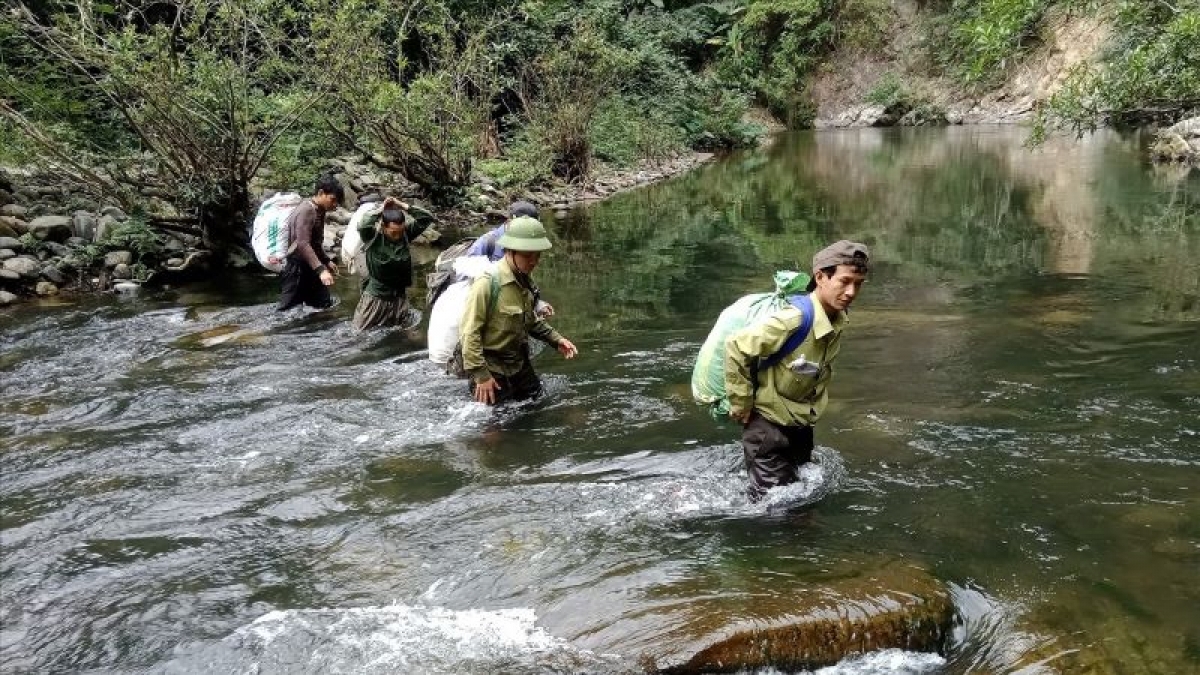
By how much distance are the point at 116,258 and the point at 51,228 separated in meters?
0.95

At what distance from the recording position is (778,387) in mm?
4539

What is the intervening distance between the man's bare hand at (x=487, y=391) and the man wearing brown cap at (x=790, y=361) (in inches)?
86.5

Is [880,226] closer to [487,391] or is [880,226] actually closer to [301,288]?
[301,288]

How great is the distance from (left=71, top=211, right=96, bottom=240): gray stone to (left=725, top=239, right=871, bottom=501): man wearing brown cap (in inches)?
441

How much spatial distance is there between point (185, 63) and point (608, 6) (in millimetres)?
19991

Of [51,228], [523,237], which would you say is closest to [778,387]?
[523,237]

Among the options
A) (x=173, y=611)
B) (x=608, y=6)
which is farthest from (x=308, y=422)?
(x=608, y=6)

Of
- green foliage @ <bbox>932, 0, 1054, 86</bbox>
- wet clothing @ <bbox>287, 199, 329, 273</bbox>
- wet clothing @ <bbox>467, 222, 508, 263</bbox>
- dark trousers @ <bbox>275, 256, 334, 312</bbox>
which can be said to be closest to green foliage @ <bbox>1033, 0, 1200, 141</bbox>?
green foliage @ <bbox>932, 0, 1054, 86</bbox>

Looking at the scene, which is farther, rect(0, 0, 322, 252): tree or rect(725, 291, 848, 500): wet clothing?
rect(0, 0, 322, 252): tree

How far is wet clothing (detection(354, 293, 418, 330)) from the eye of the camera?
8977 mm

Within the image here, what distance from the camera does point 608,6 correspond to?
96.0 feet

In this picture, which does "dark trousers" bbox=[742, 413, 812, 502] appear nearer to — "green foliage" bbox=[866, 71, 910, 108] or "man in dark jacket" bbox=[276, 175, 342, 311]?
"man in dark jacket" bbox=[276, 175, 342, 311]

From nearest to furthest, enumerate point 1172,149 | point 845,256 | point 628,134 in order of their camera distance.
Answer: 1. point 845,256
2. point 1172,149
3. point 628,134

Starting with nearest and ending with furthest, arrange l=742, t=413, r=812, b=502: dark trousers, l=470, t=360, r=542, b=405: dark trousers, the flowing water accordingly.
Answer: the flowing water, l=742, t=413, r=812, b=502: dark trousers, l=470, t=360, r=542, b=405: dark trousers
